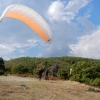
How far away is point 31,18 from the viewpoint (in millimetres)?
14219

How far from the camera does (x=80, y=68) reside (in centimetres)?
2792

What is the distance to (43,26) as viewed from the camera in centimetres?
1436

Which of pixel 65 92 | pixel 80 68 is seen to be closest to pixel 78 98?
pixel 65 92

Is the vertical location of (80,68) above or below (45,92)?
above

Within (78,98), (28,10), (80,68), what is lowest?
(78,98)

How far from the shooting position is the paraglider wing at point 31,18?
1380cm

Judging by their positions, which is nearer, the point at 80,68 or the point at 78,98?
the point at 78,98

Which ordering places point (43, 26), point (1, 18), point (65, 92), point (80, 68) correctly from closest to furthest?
point (1, 18) → point (43, 26) → point (65, 92) → point (80, 68)

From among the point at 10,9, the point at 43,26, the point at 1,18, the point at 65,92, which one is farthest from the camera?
the point at 65,92

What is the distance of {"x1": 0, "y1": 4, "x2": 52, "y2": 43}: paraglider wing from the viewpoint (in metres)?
13.8

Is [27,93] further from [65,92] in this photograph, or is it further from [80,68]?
[80,68]

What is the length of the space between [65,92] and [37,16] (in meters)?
5.46

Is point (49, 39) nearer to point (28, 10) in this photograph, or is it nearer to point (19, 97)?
point (28, 10)

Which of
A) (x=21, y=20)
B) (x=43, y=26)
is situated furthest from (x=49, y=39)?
(x=21, y=20)
